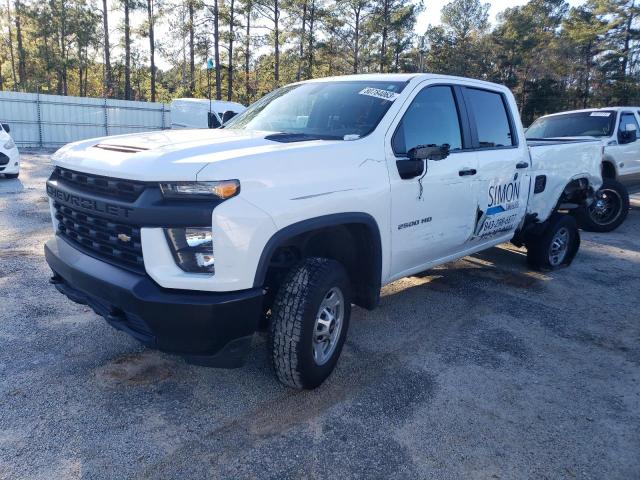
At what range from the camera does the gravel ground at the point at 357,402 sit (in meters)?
2.52

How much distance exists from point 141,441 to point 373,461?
1202mm

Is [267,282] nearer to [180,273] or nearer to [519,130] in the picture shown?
[180,273]

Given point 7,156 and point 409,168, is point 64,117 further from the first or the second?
point 409,168

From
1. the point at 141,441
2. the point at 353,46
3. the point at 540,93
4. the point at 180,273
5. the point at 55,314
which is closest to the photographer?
the point at 180,273

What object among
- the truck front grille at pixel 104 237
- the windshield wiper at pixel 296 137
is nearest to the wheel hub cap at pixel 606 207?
→ the windshield wiper at pixel 296 137

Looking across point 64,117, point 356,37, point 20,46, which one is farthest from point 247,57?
point 20,46

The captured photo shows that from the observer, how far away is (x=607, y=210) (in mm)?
8625

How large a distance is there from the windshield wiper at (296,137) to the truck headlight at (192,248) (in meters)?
0.96

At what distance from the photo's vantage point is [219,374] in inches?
131

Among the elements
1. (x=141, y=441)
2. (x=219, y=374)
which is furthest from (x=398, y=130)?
(x=141, y=441)

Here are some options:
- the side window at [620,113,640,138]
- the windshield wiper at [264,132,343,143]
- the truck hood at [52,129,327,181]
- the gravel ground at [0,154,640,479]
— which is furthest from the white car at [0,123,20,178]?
the side window at [620,113,640,138]

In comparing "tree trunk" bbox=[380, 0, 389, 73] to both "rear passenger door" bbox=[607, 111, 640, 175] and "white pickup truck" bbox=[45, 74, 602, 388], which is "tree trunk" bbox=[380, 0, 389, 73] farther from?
"white pickup truck" bbox=[45, 74, 602, 388]

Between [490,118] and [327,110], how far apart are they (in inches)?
69.7

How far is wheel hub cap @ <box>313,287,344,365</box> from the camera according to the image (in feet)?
10.1
